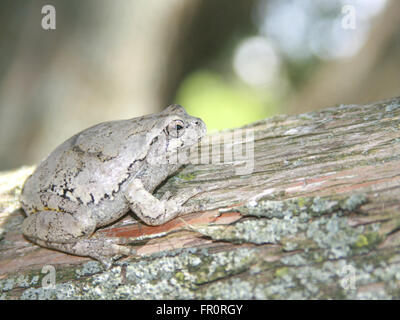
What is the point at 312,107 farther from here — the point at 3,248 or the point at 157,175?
the point at 3,248

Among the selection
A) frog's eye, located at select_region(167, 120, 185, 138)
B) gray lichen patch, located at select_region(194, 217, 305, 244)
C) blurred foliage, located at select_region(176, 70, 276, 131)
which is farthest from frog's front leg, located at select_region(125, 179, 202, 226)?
blurred foliage, located at select_region(176, 70, 276, 131)

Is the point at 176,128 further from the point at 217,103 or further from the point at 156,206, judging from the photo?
the point at 217,103

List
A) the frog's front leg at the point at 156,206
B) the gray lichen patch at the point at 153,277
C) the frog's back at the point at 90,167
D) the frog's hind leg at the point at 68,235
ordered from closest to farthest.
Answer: the gray lichen patch at the point at 153,277
the frog's hind leg at the point at 68,235
the frog's front leg at the point at 156,206
the frog's back at the point at 90,167

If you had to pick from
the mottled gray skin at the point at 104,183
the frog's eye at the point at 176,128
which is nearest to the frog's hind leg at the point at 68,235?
the mottled gray skin at the point at 104,183

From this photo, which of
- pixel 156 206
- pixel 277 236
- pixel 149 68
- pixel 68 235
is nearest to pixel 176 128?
pixel 156 206

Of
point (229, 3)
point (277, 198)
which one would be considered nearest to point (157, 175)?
point (277, 198)

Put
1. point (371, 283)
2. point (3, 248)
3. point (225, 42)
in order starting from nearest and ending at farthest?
point (371, 283), point (3, 248), point (225, 42)

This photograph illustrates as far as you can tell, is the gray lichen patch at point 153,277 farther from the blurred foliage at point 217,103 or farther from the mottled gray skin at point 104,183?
the blurred foliage at point 217,103
